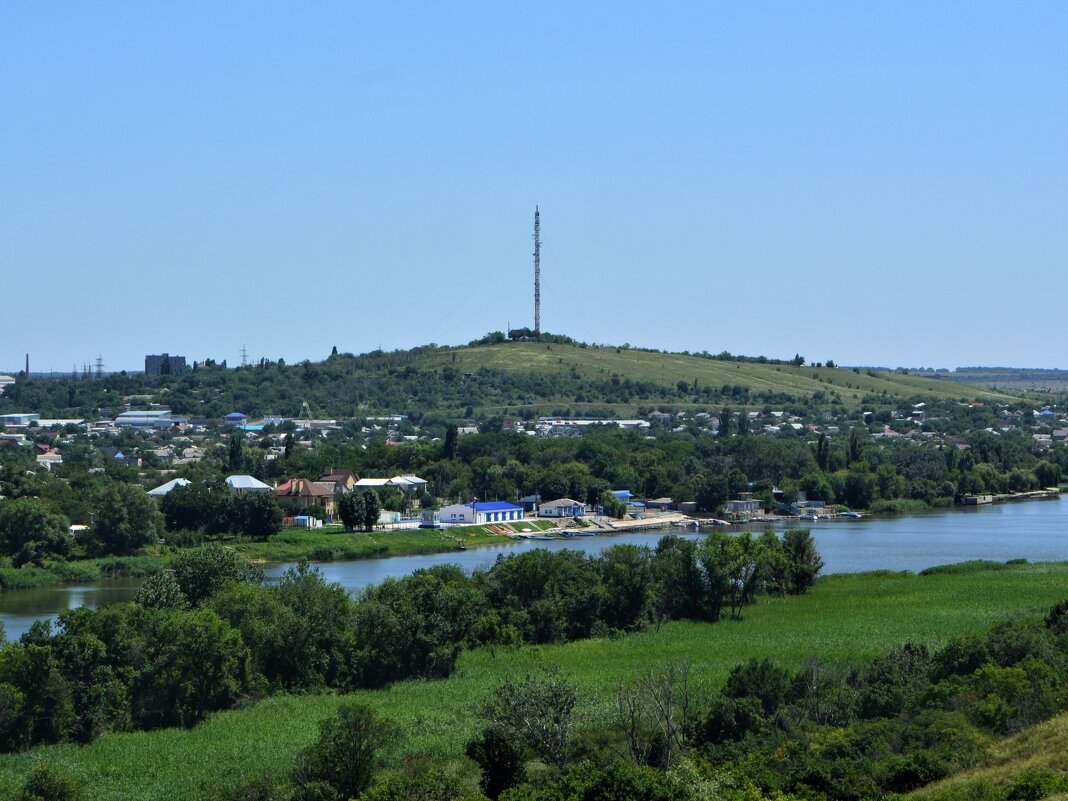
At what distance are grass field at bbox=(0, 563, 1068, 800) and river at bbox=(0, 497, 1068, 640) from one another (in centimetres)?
523

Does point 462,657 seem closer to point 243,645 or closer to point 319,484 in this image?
point 243,645

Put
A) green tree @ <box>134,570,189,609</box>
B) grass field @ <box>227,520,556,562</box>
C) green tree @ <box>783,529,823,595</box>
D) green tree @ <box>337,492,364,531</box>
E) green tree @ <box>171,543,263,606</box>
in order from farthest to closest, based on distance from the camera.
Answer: green tree @ <box>337,492,364,531</box> → grass field @ <box>227,520,556,562</box> → green tree @ <box>783,529,823,595</box> → green tree @ <box>171,543,263,606</box> → green tree @ <box>134,570,189,609</box>

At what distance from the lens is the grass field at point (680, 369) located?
4395 inches

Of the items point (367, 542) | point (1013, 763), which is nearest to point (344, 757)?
point (1013, 763)

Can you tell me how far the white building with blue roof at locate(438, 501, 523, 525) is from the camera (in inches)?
2116

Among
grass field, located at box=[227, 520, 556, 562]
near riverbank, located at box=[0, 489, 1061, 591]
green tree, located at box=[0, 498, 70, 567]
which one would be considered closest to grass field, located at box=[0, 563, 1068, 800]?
grass field, located at box=[227, 520, 556, 562]

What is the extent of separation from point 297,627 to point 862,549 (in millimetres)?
25520

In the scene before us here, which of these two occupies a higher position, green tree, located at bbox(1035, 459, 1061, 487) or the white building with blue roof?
green tree, located at bbox(1035, 459, 1061, 487)

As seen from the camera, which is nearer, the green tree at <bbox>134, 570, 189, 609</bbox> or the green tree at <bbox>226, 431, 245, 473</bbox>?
the green tree at <bbox>134, 570, 189, 609</bbox>

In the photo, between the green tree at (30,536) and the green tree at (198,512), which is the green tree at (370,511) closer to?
the green tree at (198,512)

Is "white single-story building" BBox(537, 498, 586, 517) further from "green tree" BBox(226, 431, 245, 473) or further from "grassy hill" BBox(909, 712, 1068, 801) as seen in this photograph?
"grassy hill" BBox(909, 712, 1068, 801)

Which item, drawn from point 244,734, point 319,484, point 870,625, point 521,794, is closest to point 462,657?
point 244,734

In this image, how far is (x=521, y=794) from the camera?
615 inches

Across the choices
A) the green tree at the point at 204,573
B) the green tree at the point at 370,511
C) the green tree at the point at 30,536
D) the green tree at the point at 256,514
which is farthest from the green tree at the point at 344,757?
the green tree at the point at 370,511
